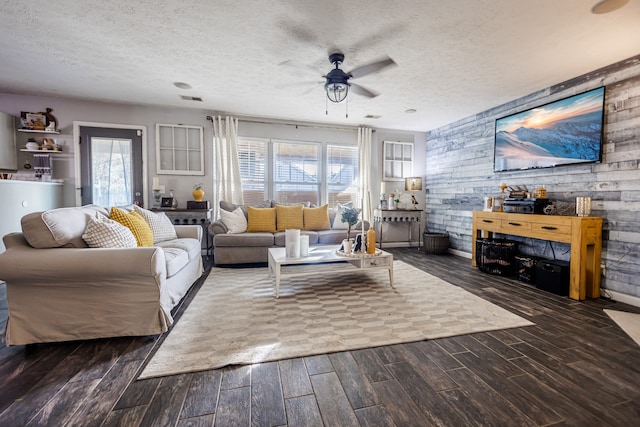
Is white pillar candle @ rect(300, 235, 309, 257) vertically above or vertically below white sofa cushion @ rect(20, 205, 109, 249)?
below

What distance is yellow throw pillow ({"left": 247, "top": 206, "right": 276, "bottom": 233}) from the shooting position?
4.47 meters

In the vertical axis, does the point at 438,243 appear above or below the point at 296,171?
below

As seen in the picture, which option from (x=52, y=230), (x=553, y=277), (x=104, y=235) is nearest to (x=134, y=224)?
(x=104, y=235)

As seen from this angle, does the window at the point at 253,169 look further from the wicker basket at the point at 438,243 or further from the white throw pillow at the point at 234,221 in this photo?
the wicker basket at the point at 438,243

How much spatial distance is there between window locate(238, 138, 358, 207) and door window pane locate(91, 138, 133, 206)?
188cm

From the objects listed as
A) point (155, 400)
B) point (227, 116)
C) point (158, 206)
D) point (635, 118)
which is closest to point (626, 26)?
point (635, 118)

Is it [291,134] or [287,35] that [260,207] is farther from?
[287,35]

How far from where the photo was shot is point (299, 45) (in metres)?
2.70

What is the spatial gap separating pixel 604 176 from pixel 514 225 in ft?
3.26

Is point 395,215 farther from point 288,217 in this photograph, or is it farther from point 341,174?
point 288,217

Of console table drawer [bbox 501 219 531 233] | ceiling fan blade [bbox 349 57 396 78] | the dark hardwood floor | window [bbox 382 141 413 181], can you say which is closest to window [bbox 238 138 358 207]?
window [bbox 382 141 413 181]

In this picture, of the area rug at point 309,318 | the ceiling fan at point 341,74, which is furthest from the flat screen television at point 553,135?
the ceiling fan at point 341,74

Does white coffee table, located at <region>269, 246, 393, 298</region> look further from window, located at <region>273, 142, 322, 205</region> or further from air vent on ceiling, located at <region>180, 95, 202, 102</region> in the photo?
air vent on ceiling, located at <region>180, 95, 202, 102</region>

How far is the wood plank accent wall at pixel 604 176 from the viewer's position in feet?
9.21
